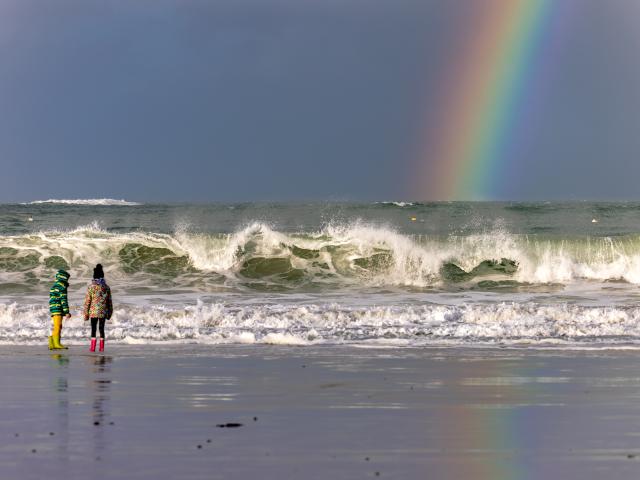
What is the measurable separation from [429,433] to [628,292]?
2421 cm

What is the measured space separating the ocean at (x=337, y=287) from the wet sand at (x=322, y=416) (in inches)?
140

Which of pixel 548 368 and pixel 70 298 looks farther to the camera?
pixel 70 298

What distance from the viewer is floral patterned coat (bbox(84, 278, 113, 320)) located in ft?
61.0

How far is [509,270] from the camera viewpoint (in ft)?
127

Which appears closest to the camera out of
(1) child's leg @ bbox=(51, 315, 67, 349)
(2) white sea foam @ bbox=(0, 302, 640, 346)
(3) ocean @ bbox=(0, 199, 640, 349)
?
(1) child's leg @ bbox=(51, 315, 67, 349)

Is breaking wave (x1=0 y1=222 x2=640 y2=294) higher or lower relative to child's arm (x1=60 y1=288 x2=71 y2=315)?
higher

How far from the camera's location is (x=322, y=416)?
10.5 metres

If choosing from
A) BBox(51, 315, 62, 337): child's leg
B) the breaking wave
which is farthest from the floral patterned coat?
the breaking wave

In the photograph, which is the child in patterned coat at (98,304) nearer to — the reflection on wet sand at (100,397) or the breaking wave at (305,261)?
the reflection on wet sand at (100,397)

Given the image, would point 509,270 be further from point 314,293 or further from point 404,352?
point 404,352

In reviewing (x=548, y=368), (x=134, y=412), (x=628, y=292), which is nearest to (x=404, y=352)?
(x=548, y=368)

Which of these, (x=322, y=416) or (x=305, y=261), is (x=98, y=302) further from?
(x=305, y=261)

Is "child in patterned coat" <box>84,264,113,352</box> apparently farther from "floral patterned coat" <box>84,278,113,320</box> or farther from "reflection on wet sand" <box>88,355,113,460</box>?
"reflection on wet sand" <box>88,355,113,460</box>

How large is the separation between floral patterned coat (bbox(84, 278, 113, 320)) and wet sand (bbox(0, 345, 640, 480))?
2.21m
